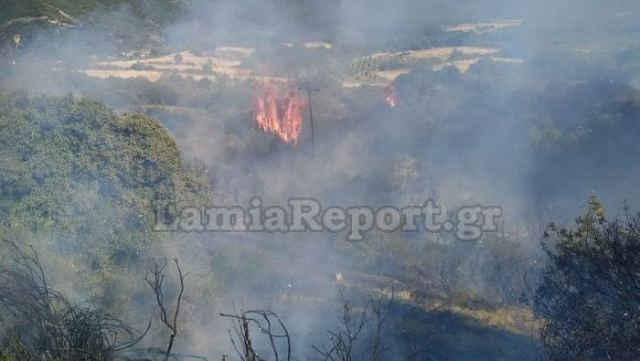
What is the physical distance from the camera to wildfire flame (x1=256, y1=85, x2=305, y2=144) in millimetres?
18281

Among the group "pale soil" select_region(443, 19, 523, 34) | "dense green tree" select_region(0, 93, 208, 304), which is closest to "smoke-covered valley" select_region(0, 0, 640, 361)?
"dense green tree" select_region(0, 93, 208, 304)

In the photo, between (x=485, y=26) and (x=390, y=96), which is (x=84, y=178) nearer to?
(x=390, y=96)

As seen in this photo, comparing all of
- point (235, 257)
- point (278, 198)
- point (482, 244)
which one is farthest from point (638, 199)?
point (235, 257)

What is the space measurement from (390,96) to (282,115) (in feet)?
19.7

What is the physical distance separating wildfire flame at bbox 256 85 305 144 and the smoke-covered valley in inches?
4.0

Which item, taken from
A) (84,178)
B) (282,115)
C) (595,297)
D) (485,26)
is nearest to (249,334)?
(84,178)

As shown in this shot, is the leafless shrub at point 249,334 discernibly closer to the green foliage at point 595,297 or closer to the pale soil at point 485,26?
the green foliage at point 595,297

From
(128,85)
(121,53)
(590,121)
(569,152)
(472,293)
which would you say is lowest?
(472,293)

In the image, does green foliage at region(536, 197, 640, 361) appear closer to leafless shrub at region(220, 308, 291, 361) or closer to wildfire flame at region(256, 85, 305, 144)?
leafless shrub at region(220, 308, 291, 361)

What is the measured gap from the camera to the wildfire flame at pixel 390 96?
2236 cm

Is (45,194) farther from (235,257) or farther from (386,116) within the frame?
(386,116)

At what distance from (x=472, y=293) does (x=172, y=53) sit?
2028 cm

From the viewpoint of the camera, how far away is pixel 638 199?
44.0 feet

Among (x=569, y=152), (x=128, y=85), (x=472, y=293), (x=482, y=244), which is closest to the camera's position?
(x=472, y=293)
